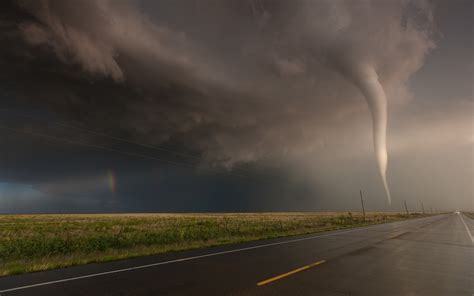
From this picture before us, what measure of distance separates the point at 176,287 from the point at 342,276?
464cm

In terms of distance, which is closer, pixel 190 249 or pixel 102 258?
pixel 102 258

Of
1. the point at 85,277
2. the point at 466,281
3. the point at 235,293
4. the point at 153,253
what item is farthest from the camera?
the point at 153,253

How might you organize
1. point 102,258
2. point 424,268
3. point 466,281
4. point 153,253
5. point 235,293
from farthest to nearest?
point 153,253 < point 102,258 < point 424,268 < point 466,281 < point 235,293

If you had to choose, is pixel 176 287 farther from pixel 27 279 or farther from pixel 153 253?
Answer: pixel 153 253

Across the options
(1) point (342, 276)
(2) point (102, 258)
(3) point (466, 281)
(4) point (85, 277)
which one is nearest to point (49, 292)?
(4) point (85, 277)

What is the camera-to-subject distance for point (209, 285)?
7047 mm

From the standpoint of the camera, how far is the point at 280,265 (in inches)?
380

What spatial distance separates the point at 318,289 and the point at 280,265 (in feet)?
10.4

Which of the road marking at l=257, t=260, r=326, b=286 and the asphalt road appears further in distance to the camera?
the road marking at l=257, t=260, r=326, b=286

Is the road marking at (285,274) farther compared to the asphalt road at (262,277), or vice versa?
the road marking at (285,274)

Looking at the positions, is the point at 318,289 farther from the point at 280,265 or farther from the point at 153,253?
the point at 153,253

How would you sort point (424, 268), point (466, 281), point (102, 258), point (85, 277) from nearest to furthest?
point (466, 281)
point (85, 277)
point (424, 268)
point (102, 258)

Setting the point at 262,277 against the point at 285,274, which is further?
the point at 285,274

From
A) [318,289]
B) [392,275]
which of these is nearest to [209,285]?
[318,289]
